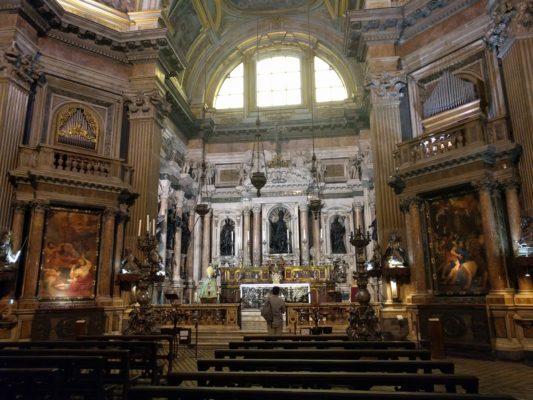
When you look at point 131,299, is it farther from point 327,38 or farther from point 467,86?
point 327,38

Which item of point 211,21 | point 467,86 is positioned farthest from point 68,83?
point 467,86

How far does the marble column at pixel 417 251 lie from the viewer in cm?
1134

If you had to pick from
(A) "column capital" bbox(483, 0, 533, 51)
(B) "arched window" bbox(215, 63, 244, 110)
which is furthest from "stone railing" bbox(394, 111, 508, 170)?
(B) "arched window" bbox(215, 63, 244, 110)

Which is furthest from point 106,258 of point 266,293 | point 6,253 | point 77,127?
point 266,293

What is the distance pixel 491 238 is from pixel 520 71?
4.00 metres

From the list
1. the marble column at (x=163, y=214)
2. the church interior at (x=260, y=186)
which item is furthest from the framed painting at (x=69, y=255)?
the marble column at (x=163, y=214)

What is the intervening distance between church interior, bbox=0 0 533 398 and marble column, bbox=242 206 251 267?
25.8 inches

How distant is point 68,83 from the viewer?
1369 centimetres

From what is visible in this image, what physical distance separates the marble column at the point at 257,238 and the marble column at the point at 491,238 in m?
12.1

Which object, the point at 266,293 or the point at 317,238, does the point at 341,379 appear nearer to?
the point at 266,293

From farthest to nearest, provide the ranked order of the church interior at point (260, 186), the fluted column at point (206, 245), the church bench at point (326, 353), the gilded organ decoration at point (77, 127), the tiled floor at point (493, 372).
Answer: the fluted column at point (206, 245), the gilded organ decoration at point (77, 127), the church interior at point (260, 186), the tiled floor at point (493, 372), the church bench at point (326, 353)

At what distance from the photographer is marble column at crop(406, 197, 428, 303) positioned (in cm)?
1134

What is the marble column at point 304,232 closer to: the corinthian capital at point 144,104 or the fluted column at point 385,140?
the fluted column at point 385,140

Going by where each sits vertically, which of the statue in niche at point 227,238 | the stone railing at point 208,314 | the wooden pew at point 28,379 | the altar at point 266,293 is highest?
the statue in niche at point 227,238
